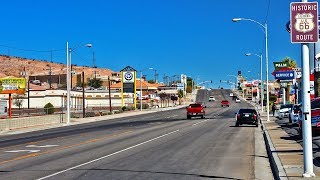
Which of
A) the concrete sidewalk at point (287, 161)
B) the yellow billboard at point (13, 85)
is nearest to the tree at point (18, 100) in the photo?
the yellow billboard at point (13, 85)

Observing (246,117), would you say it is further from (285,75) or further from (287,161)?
(287,161)

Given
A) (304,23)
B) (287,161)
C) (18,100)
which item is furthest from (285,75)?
(18,100)

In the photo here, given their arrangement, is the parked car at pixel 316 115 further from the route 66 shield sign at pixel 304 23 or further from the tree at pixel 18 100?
the tree at pixel 18 100

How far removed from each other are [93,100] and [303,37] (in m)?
124

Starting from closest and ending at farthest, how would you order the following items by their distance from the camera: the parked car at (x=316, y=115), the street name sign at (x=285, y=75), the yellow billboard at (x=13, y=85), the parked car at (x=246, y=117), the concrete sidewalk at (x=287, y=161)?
the concrete sidewalk at (x=287, y=161) < the parked car at (x=316, y=115) < the parked car at (x=246, y=117) < the street name sign at (x=285, y=75) < the yellow billboard at (x=13, y=85)

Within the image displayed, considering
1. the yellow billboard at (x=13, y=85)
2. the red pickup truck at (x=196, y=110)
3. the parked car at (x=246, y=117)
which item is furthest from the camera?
the red pickup truck at (x=196, y=110)

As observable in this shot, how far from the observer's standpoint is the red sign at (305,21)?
12305 millimetres

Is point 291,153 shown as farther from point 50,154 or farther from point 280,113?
point 280,113

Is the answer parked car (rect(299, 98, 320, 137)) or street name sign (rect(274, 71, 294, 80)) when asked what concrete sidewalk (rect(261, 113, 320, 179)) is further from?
street name sign (rect(274, 71, 294, 80))

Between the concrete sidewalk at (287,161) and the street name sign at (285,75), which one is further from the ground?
the street name sign at (285,75)

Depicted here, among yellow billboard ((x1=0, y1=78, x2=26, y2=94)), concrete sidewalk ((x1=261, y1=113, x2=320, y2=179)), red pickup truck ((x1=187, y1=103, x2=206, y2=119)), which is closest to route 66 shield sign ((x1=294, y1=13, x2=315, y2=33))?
concrete sidewalk ((x1=261, y1=113, x2=320, y2=179))

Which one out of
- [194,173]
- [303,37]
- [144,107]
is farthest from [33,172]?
[144,107]

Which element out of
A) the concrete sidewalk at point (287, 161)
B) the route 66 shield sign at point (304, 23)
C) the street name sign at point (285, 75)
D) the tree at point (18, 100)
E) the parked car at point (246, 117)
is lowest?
the concrete sidewalk at point (287, 161)

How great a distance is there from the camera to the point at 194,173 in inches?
602
